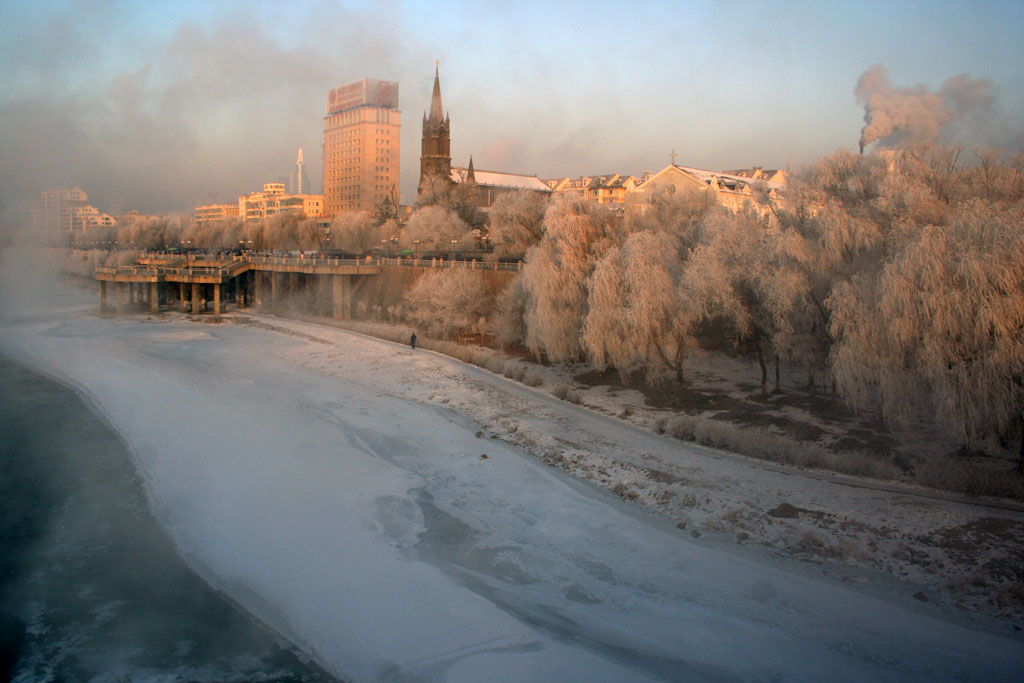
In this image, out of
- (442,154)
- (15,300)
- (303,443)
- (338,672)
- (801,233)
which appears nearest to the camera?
(338,672)

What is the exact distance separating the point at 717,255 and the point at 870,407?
6.15 meters

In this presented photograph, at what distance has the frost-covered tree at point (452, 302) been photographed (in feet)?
101

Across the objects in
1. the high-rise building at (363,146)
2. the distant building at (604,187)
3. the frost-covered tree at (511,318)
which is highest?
the high-rise building at (363,146)

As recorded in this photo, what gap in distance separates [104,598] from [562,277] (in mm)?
17357

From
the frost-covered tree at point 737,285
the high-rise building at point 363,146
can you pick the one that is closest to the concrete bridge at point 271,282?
the frost-covered tree at point 737,285

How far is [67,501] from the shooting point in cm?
1195

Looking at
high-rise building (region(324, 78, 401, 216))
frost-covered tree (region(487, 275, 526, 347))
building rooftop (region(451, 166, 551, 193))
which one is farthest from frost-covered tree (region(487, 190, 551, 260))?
high-rise building (region(324, 78, 401, 216))

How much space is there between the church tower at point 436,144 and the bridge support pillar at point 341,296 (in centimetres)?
4269

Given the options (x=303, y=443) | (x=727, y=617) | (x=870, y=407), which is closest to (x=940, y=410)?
(x=870, y=407)

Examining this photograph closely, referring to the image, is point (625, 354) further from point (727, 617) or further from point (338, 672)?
point (338, 672)

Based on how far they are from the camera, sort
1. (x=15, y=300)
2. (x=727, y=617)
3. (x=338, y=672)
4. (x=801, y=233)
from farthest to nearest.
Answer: (x=15, y=300), (x=801, y=233), (x=727, y=617), (x=338, y=672)

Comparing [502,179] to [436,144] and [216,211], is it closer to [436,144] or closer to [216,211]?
[436,144]

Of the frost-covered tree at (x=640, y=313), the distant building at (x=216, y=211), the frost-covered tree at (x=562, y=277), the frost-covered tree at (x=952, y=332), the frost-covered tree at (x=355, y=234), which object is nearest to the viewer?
the frost-covered tree at (x=952, y=332)

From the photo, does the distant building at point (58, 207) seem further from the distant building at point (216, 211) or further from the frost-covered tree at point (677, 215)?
the distant building at point (216, 211)
